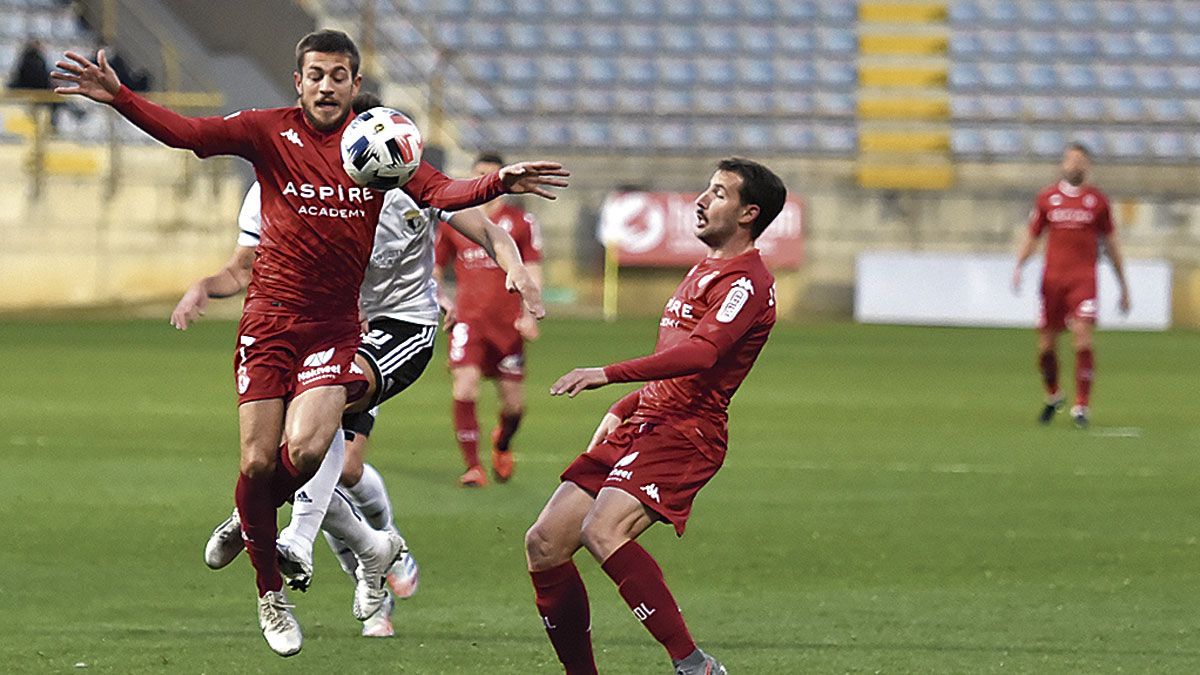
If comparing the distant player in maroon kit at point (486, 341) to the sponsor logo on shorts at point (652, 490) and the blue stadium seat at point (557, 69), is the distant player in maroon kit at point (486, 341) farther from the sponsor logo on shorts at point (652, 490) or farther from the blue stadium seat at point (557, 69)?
the blue stadium seat at point (557, 69)

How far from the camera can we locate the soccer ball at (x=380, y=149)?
6148 millimetres

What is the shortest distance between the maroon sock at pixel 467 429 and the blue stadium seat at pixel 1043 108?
21005 millimetres

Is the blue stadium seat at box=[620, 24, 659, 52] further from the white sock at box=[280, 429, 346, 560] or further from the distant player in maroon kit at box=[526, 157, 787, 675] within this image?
the distant player in maroon kit at box=[526, 157, 787, 675]

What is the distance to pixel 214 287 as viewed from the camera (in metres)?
6.69

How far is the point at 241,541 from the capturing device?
6.59 meters

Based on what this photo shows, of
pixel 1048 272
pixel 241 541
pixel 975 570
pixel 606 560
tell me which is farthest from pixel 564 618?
pixel 1048 272

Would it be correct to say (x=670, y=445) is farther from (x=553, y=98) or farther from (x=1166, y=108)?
(x=1166, y=108)

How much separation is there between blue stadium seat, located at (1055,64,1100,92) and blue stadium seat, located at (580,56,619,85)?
6917 millimetres

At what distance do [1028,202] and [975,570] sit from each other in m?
21.4

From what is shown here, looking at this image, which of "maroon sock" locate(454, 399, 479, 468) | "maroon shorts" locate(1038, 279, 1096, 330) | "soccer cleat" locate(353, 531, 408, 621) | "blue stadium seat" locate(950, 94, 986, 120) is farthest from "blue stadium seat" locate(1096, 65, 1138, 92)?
"soccer cleat" locate(353, 531, 408, 621)

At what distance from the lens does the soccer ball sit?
6.15m

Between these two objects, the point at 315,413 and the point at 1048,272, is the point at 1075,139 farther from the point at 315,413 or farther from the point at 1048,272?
the point at 315,413

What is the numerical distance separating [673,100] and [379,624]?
962 inches

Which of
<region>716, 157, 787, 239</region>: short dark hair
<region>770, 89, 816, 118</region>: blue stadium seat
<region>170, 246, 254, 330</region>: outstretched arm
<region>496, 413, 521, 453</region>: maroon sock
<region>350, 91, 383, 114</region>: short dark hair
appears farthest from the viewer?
<region>770, 89, 816, 118</region>: blue stadium seat
